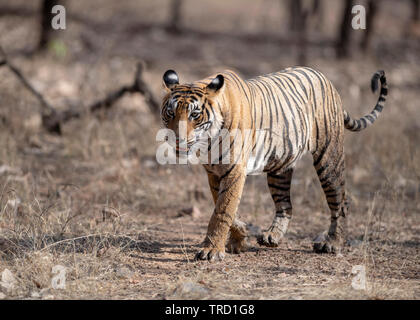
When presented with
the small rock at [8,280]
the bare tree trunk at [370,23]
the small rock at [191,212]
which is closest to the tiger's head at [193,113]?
the small rock at [8,280]

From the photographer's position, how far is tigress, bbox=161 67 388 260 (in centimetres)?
411

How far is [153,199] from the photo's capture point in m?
6.19

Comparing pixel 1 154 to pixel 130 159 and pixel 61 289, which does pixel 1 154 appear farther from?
pixel 61 289

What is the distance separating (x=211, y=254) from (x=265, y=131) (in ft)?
3.37

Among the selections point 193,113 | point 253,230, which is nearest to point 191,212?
point 253,230

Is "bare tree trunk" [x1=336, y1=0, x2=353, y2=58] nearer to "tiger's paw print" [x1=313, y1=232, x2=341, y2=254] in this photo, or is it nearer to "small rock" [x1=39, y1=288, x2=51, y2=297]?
"tiger's paw print" [x1=313, y1=232, x2=341, y2=254]

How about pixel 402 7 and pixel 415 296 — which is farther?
pixel 402 7

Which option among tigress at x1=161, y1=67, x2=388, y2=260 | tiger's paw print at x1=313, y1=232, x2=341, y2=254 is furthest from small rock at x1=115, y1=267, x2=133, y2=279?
tiger's paw print at x1=313, y1=232, x2=341, y2=254

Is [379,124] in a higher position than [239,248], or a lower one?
higher

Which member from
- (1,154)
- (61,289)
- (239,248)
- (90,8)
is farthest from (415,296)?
(90,8)

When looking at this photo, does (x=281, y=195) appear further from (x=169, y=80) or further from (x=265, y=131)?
(x=169, y=80)

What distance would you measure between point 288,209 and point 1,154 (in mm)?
3472

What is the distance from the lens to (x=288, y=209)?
5172 mm

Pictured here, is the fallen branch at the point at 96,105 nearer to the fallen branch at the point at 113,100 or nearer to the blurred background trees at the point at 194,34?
the fallen branch at the point at 113,100
